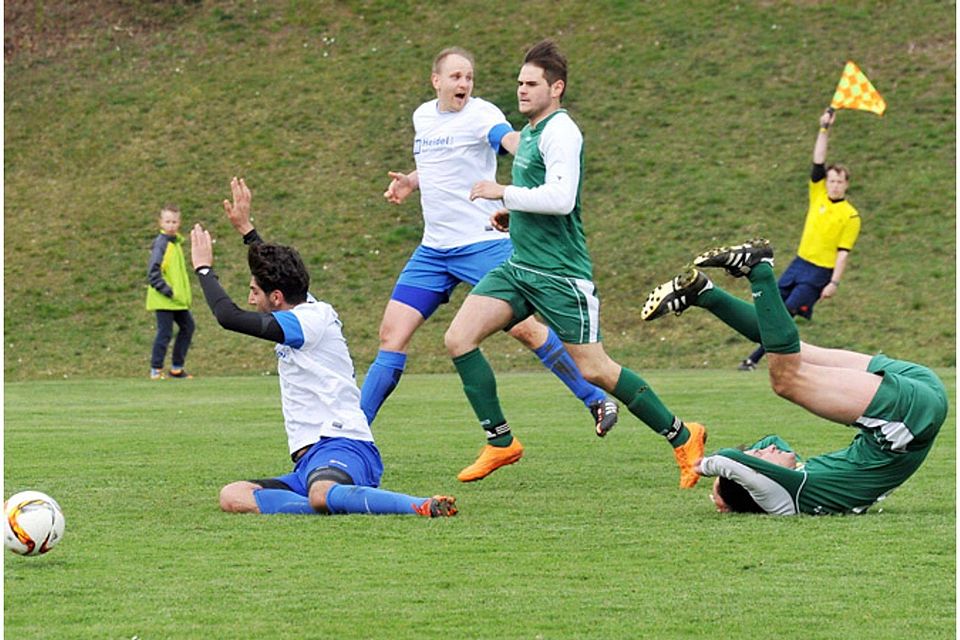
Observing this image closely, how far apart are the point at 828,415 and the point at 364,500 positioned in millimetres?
2071

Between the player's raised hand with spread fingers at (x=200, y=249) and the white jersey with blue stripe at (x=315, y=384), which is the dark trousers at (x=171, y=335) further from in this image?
the player's raised hand with spread fingers at (x=200, y=249)

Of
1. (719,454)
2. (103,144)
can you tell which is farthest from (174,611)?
(103,144)

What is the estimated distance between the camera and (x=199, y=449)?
10820 mm

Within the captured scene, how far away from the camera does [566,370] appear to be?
945 cm

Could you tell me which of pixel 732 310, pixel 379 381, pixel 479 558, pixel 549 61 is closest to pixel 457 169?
pixel 379 381

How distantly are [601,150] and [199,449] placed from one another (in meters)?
17.6

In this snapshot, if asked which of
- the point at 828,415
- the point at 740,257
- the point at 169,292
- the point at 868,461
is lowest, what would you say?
the point at 169,292

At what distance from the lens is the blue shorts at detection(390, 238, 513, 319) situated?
9.95 m

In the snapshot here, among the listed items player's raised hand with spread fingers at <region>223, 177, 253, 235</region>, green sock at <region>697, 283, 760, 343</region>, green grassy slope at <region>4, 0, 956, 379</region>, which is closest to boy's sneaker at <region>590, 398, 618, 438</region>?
green sock at <region>697, 283, 760, 343</region>

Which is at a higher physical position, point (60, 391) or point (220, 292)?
point (220, 292)

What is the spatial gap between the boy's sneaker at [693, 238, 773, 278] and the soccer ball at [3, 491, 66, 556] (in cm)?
293

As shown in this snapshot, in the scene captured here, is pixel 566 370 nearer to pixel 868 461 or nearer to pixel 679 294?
pixel 679 294

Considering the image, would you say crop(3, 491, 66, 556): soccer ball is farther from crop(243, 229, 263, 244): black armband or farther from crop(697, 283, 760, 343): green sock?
crop(697, 283, 760, 343): green sock

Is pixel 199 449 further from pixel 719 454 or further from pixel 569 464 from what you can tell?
pixel 719 454
